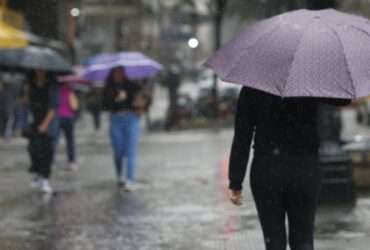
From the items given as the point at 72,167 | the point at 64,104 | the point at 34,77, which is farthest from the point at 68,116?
the point at 34,77

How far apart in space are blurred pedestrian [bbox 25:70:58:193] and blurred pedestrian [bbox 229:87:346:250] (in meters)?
6.72

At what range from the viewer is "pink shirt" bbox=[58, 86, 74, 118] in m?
16.0

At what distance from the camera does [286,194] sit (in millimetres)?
6062

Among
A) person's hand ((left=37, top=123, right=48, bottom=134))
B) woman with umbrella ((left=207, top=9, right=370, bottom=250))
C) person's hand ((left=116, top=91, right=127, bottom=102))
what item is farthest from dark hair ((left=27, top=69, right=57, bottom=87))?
woman with umbrella ((left=207, top=9, right=370, bottom=250))

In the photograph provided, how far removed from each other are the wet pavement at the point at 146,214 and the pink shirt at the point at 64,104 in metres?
0.89

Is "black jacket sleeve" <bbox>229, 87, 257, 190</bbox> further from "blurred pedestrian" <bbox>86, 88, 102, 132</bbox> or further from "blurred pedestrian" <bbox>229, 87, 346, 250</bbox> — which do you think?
"blurred pedestrian" <bbox>86, 88, 102, 132</bbox>

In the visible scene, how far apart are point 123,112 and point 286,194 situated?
703 centimetres

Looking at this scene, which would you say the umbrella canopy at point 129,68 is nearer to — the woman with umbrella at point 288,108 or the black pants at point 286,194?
the woman with umbrella at point 288,108

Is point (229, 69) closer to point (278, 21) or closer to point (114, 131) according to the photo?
point (278, 21)

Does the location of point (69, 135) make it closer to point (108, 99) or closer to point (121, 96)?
point (108, 99)

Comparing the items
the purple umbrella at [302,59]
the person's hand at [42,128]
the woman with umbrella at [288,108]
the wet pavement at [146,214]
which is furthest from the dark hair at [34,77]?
the woman with umbrella at [288,108]

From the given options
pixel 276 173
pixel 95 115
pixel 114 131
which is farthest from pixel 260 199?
pixel 95 115

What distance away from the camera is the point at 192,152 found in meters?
19.2

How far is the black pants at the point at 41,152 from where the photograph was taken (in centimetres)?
1268
